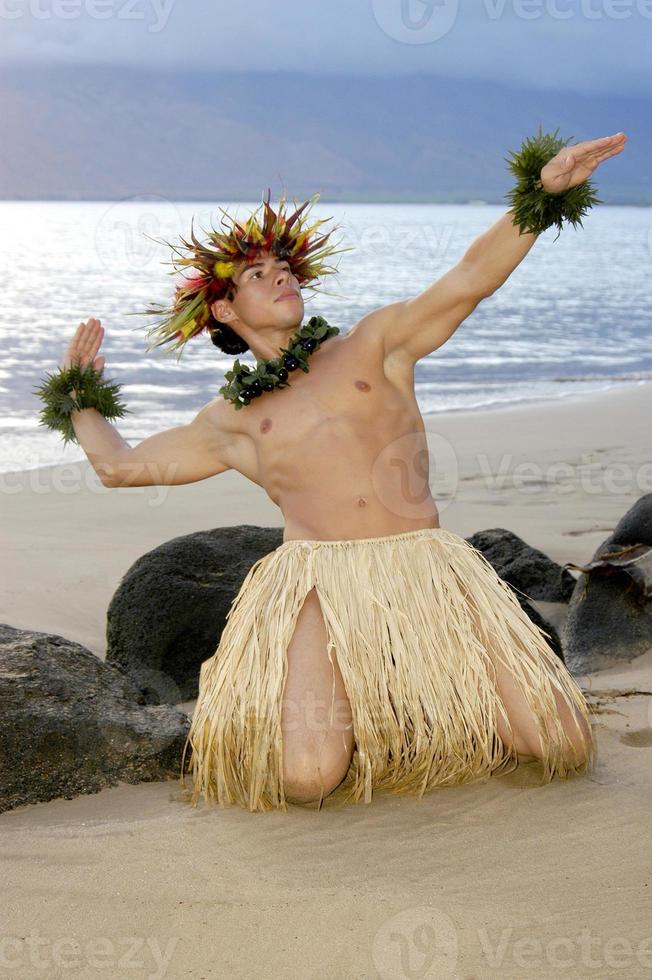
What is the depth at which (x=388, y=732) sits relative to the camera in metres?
2.96

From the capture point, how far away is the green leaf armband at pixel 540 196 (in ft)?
10.0

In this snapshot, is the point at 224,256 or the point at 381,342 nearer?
the point at 381,342

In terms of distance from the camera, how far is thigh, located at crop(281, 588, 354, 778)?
113 inches

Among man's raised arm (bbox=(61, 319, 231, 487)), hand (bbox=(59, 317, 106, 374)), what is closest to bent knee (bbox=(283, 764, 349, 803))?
man's raised arm (bbox=(61, 319, 231, 487))

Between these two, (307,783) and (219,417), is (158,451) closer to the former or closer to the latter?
(219,417)

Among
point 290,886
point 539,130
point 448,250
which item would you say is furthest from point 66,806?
point 448,250

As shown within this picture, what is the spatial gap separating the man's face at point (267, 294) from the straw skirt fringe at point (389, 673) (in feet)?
2.34

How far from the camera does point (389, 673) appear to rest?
9.88 ft

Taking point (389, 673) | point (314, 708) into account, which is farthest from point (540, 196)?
point (314, 708)

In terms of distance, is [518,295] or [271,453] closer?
[271,453]

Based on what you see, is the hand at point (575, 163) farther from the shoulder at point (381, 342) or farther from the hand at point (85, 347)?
the hand at point (85, 347)

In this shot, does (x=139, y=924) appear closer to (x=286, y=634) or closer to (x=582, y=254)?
(x=286, y=634)

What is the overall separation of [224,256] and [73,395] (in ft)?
2.18

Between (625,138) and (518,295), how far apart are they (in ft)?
68.6
